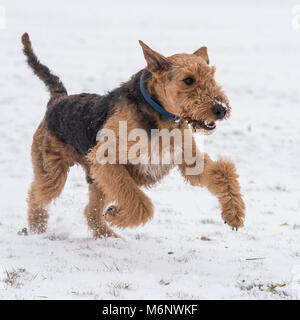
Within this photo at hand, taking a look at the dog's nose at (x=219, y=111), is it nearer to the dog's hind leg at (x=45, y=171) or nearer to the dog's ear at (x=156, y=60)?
the dog's ear at (x=156, y=60)

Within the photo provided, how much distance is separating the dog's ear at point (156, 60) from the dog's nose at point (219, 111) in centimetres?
55

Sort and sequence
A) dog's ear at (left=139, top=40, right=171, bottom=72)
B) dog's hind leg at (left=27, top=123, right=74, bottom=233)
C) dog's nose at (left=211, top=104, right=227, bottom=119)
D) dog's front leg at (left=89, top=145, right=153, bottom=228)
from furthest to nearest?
dog's hind leg at (left=27, top=123, right=74, bottom=233), dog's front leg at (left=89, top=145, right=153, bottom=228), dog's ear at (left=139, top=40, right=171, bottom=72), dog's nose at (left=211, top=104, right=227, bottom=119)

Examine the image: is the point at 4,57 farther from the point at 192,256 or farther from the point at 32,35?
the point at 192,256

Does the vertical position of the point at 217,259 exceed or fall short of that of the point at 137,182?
it falls short

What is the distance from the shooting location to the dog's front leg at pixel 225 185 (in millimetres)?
3463

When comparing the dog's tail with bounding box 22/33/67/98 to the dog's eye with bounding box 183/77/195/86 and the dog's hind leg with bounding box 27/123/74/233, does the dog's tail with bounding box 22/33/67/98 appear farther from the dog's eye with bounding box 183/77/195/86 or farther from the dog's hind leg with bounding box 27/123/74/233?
the dog's eye with bounding box 183/77/195/86

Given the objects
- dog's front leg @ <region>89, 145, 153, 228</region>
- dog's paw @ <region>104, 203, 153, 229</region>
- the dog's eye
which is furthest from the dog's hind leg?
the dog's eye

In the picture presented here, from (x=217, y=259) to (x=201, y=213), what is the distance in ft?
5.79

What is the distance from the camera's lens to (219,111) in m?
3.34

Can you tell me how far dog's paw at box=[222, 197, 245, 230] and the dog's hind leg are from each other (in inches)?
73.7

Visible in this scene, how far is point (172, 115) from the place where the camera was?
371 cm

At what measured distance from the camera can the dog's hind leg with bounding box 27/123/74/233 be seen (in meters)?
4.70

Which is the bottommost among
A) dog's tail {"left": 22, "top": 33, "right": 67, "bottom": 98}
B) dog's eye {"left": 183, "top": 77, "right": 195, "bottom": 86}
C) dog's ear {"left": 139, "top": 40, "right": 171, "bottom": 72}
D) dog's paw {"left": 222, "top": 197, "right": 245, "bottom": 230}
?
dog's paw {"left": 222, "top": 197, "right": 245, "bottom": 230}
